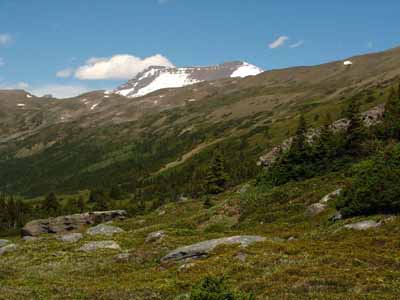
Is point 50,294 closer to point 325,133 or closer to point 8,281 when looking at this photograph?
point 8,281

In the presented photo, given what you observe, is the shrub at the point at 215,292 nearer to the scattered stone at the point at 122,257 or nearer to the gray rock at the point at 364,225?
the scattered stone at the point at 122,257

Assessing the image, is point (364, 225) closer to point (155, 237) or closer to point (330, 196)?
point (330, 196)

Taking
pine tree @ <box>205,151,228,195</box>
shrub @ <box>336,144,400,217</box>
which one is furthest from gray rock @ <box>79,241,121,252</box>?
pine tree @ <box>205,151,228,195</box>

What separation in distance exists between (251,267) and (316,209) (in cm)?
2062

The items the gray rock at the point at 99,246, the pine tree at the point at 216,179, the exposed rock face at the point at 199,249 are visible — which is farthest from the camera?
the pine tree at the point at 216,179

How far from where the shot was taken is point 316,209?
43.7 metres

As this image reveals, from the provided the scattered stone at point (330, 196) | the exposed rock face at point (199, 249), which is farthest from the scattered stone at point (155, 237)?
the scattered stone at point (330, 196)

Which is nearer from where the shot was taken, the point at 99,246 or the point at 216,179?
the point at 99,246

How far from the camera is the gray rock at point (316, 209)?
1696 inches

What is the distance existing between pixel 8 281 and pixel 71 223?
6969 cm

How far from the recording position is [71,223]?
9550 cm

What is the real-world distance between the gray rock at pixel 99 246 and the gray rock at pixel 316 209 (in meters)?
→ 19.4

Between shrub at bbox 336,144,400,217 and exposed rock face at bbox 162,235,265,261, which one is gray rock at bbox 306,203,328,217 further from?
exposed rock face at bbox 162,235,265,261

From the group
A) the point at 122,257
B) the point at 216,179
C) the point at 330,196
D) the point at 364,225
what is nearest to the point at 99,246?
the point at 122,257
